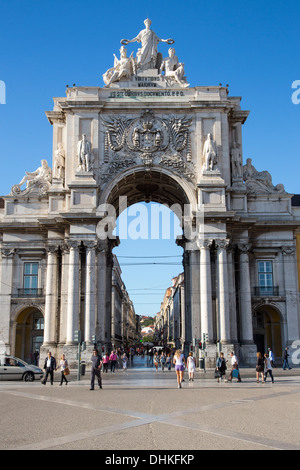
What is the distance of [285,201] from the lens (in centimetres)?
4284

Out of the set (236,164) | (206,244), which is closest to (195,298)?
(206,244)

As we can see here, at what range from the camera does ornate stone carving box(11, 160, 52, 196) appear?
43.0 metres

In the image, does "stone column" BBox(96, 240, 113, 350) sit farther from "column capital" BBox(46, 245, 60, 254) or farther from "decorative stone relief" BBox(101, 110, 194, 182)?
"decorative stone relief" BBox(101, 110, 194, 182)

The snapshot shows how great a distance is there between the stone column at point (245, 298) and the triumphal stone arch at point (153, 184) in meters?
0.08

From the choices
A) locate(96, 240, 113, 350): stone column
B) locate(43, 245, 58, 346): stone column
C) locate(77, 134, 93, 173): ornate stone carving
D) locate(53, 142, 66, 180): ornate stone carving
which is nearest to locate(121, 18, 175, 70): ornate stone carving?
locate(77, 134, 93, 173): ornate stone carving

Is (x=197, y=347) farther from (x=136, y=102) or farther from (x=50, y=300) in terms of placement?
(x=136, y=102)

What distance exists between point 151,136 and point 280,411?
1186 inches

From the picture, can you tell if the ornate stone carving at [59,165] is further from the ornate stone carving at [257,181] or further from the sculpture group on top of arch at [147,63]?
the ornate stone carving at [257,181]

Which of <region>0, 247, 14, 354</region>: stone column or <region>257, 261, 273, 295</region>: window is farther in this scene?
<region>257, 261, 273, 295</region>: window

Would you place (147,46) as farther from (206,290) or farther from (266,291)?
(266,291)

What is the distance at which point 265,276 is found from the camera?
42.2 m

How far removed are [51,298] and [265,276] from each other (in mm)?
16694

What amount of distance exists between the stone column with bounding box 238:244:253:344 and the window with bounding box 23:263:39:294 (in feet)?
52.4
